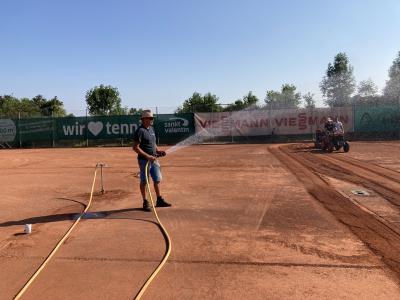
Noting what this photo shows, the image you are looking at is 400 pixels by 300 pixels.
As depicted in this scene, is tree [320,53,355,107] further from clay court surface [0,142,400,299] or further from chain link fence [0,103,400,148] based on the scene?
clay court surface [0,142,400,299]

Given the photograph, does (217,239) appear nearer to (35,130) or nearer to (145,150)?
(145,150)

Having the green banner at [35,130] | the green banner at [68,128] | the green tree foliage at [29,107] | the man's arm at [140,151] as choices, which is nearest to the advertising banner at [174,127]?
the green banner at [68,128]

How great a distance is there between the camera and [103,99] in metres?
46.1

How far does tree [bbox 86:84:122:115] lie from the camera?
45.8 meters

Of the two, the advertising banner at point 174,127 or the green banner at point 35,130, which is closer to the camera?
the advertising banner at point 174,127

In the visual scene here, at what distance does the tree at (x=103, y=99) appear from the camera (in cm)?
4584

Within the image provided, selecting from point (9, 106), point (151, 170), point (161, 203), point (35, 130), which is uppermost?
point (9, 106)

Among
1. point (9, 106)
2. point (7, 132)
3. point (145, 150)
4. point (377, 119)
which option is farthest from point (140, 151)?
point (9, 106)

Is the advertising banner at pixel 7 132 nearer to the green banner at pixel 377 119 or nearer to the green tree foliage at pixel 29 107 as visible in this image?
the green tree foliage at pixel 29 107

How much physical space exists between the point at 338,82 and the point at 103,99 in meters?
24.7

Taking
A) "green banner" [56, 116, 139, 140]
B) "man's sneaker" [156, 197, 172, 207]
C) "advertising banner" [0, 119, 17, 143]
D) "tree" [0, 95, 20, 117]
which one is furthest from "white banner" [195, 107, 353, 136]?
"tree" [0, 95, 20, 117]

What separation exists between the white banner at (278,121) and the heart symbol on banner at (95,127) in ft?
25.2

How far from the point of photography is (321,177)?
1252 centimetres

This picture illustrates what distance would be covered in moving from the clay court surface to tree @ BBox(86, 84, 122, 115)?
34.2m
